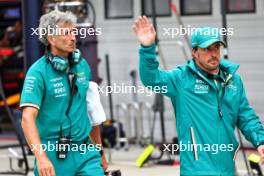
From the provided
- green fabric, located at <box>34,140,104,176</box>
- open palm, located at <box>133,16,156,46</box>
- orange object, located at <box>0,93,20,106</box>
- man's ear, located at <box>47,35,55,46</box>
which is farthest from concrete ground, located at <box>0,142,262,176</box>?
open palm, located at <box>133,16,156,46</box>

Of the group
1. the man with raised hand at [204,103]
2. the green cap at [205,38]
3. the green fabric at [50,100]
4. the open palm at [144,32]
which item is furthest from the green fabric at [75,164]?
the green cap at [205,38]

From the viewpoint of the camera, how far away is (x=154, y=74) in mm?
6648

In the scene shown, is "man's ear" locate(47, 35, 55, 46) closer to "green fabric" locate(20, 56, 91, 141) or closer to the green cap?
"green fabric" locate(20, 56, 91, 141)

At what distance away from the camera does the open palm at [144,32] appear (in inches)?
258

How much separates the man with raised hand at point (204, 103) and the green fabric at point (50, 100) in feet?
2.20

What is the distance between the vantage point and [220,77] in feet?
22.2

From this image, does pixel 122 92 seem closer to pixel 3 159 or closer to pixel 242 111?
pixel 3 159

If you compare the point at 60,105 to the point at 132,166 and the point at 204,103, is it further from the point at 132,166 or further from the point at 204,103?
the point at 132,166

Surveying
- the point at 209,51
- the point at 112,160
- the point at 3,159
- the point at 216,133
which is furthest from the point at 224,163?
the point at 3,159

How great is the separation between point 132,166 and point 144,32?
20.0ft

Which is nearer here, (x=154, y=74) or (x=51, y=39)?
(x=154, y=74)

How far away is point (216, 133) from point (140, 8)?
26.6 ft

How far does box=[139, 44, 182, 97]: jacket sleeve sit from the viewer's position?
6562 millimetres

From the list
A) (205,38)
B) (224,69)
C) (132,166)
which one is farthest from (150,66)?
(132,166)
